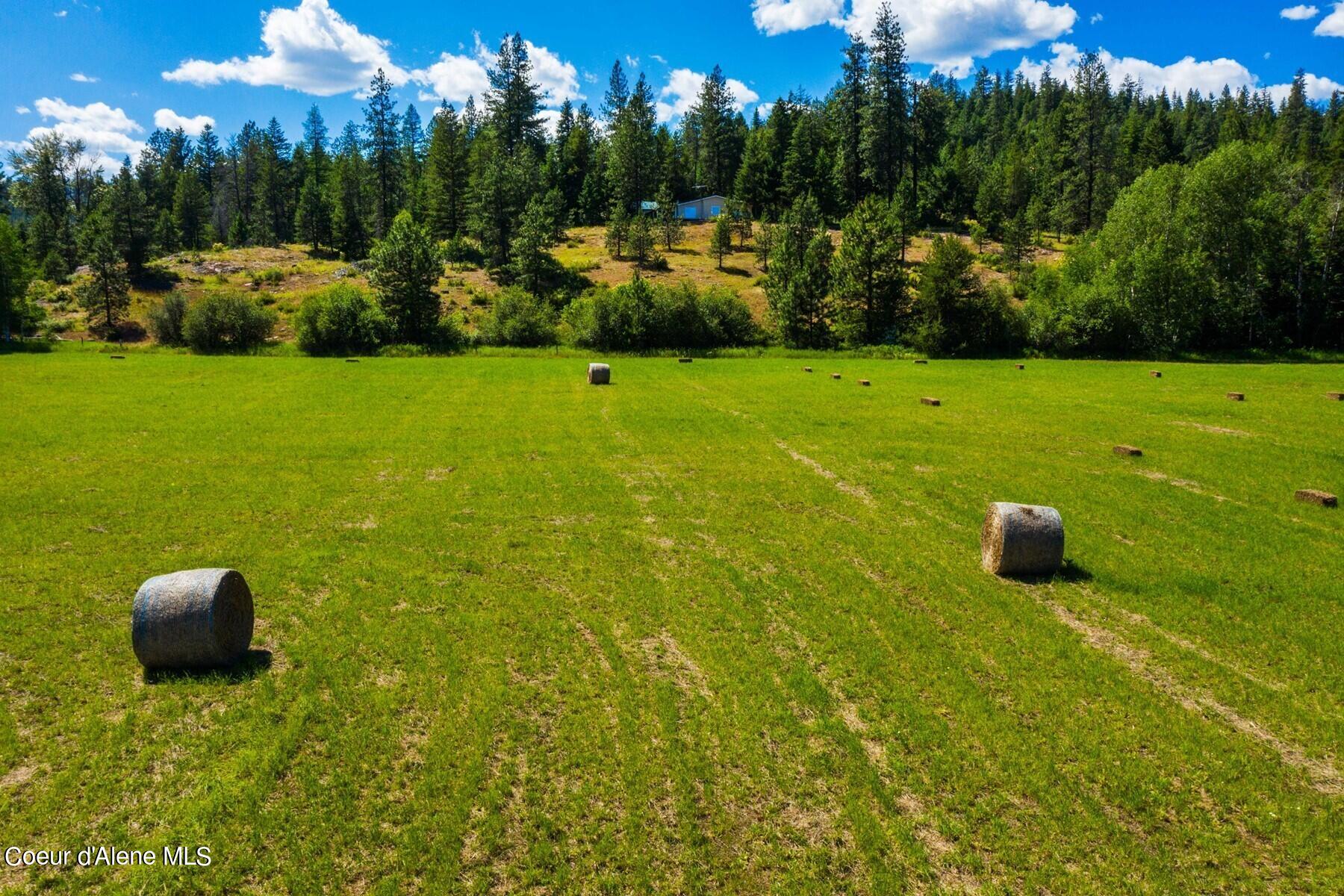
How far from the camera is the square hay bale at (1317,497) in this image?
15.6 metres

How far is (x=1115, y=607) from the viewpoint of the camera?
10.9m

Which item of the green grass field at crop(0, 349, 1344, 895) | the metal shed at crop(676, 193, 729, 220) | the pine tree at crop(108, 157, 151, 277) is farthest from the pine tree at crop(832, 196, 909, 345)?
the pine tree at crop(108, 157, 151, 277)

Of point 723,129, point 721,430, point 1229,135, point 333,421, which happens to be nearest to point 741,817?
point 721,430

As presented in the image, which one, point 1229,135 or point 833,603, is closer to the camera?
point 833,603

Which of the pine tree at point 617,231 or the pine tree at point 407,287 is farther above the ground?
the pine tree at point 617,231

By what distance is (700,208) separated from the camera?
119125mm

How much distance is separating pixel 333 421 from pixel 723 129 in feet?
391

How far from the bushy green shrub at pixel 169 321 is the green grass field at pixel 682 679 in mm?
47938

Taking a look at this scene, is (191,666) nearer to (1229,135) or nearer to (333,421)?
(333,421)

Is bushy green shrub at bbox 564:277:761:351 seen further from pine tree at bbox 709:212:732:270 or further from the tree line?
pine tree at bbox 709:212:732:270

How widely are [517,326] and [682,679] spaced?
53812 mm

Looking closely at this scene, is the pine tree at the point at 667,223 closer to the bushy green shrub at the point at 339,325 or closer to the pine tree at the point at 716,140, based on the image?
the pine tree at the point at 716,140

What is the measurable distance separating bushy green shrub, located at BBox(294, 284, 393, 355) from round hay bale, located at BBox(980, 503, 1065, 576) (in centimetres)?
5572

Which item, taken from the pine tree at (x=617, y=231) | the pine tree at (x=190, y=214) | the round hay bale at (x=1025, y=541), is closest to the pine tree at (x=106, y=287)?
the pine tree at (x=190, y=214)
